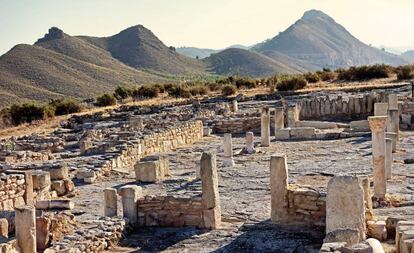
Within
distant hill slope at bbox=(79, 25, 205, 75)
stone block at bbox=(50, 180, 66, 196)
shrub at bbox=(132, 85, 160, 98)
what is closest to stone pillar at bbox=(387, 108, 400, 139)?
stone block at bbox=(50, 180, 66, 196)

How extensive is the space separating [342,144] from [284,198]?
33.8 feet

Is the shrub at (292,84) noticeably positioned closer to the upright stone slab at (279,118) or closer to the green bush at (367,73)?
the green bush at (367,73)

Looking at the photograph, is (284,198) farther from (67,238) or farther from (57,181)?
(57,181)

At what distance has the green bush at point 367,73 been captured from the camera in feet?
151

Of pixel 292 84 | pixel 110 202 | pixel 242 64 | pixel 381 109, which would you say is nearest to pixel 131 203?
pixel 110 202

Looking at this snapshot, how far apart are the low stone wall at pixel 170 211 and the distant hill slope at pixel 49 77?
5445cm

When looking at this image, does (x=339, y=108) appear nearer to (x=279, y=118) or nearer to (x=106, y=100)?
(x=279, y=118)

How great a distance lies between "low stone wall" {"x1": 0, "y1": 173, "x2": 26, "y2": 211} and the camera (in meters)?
12.5

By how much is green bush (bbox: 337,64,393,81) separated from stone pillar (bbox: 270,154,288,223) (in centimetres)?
3726

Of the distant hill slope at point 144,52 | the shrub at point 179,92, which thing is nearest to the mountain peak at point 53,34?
the distant hill slope at point 144,52

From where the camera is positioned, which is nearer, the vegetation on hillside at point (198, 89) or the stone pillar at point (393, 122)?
the stone pillar at point (393, 122)

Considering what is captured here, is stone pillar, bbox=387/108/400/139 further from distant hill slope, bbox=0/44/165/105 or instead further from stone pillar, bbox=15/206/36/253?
distant hill slope, bbox=0/44/165/105

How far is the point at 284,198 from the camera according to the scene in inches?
409

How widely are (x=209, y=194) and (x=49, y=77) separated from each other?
63.1m
